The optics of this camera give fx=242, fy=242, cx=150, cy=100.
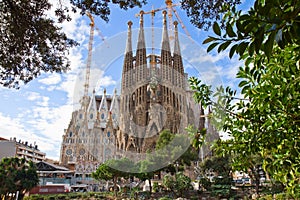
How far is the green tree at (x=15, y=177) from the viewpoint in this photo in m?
19.2

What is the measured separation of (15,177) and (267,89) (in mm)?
22722

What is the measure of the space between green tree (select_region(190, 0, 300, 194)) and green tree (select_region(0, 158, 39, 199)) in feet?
69.8

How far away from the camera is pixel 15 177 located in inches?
789

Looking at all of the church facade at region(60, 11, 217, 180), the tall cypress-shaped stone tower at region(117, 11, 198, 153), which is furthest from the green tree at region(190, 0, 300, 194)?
the tall cypress-shaped stone tower at region(117, 11, 198, 153)

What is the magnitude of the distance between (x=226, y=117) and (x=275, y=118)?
667 mm

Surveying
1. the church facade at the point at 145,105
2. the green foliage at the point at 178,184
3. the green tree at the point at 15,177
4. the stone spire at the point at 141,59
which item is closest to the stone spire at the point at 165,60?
the church facade at the point at 145,105

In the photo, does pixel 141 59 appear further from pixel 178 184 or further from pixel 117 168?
pixel 178 184

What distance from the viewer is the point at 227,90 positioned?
2.69 meters

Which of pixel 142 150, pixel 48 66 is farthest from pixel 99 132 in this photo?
pixel 48 66

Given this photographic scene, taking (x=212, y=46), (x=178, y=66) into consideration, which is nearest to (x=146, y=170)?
(x=212, y=46)

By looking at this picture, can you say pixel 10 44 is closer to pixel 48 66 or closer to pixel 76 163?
pixel 48 66

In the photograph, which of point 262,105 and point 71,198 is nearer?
point 262,105

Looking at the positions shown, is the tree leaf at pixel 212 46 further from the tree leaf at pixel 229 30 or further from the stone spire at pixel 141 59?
the stone spire at pixel 141 59

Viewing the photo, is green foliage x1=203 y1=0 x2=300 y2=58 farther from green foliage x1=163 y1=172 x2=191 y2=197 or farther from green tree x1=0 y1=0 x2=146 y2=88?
green foliage x1=163 y1=172 x2=191 y2=197
